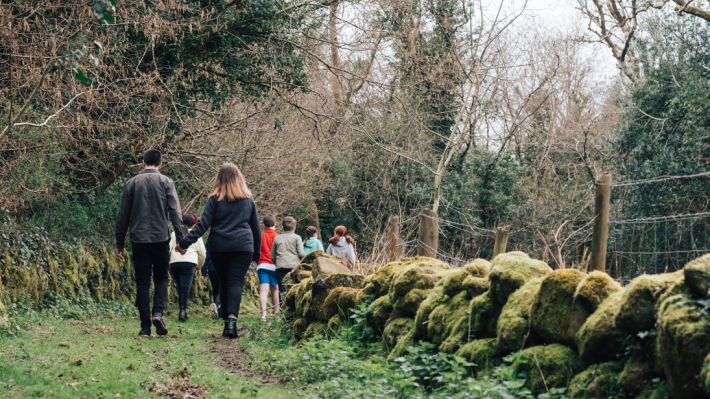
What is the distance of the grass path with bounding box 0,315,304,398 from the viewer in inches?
185

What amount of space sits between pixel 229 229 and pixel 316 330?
1.64 metres

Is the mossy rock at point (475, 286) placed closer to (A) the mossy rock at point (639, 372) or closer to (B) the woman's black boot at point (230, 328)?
A: (A) the mossy rock at point (639, 372)

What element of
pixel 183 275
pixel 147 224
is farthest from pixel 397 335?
pixel 183 275

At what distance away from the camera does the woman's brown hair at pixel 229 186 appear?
25.2 ft

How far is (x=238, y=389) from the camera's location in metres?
4.98

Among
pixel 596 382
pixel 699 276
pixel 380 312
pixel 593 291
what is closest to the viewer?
pixel 699 276

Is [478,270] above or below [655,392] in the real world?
above

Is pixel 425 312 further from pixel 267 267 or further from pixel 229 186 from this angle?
pixel 267 267

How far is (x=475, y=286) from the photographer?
5039 millimetres

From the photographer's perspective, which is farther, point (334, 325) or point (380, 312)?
point (334, 325)

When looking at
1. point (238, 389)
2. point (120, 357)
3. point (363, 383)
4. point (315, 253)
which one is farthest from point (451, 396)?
point (315, 253)

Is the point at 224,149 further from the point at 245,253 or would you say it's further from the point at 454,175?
the point at 454,175

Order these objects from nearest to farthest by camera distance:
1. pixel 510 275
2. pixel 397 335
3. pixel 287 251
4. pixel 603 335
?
pixel 603 335
pixel 510 275
pixel 397 335
pixel 287 251

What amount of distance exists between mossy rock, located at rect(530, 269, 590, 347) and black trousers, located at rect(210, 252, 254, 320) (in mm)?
4489
